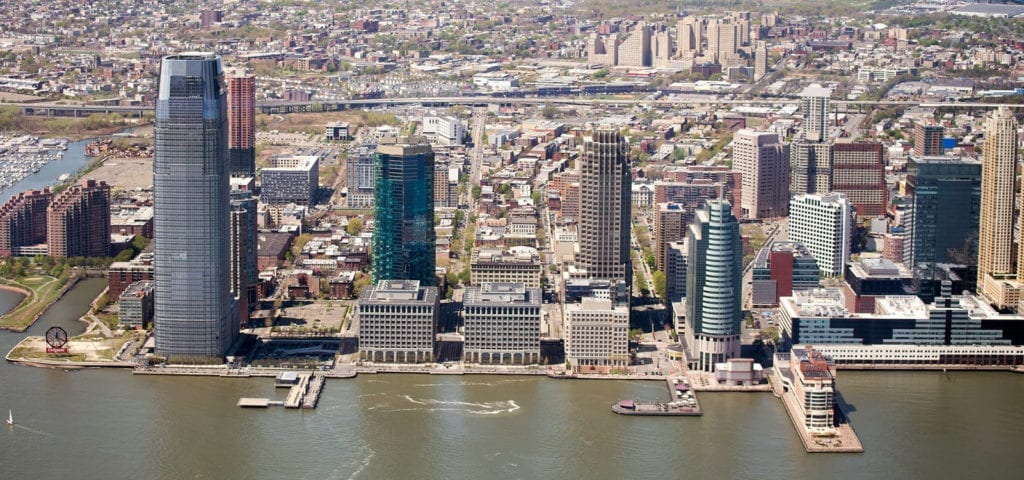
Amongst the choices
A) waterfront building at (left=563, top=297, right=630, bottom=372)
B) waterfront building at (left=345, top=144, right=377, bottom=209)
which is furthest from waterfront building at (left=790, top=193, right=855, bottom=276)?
waterfront building at (left=345, top=144, right=377, bottom=209)

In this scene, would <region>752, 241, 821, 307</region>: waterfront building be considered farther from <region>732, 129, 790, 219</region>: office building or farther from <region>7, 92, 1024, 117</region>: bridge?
<region>7, 92, 1024, 117</region>: bridge

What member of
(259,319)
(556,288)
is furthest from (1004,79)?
(259,319)

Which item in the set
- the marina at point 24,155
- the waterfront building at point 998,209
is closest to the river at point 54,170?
the marina at point 24,155

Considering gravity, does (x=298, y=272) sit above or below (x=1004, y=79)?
below

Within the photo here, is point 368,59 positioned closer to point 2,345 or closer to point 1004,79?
point 1004,79

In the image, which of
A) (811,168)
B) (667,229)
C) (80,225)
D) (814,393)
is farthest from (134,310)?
(811,168)

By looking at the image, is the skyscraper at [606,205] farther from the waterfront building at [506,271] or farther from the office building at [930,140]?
the office building at [930,140]
